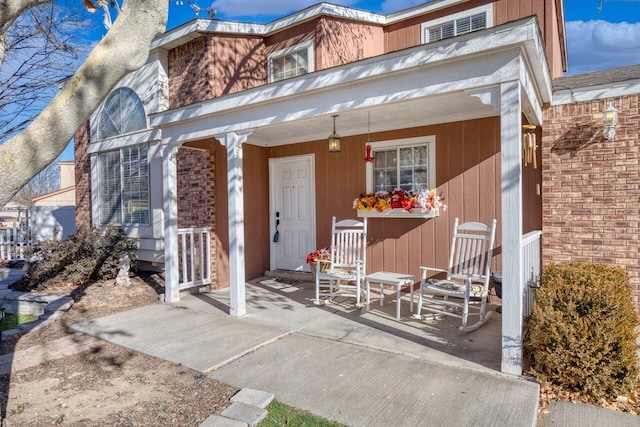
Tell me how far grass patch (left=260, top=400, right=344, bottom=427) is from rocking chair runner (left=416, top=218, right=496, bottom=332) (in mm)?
2122

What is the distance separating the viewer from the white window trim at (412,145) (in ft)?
17.6

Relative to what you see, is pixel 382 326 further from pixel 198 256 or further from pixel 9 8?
pixel 9 8

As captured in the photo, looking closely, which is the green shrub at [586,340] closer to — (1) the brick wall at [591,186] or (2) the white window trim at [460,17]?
(1) the brick wall at [591,186]

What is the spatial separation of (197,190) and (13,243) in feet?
21.8

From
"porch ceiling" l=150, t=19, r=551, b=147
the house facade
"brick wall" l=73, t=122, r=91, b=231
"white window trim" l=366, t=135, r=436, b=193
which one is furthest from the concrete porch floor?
"brick wall" l=73, t=122, r=91, b=231

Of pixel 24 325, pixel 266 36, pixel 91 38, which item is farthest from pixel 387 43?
pixel 24 325

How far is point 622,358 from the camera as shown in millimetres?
2660

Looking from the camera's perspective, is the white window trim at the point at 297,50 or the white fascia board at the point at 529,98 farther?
the white window trim at the point at 297,50

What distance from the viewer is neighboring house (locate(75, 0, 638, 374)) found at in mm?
3260

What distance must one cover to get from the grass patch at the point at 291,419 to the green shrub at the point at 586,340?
1674mm

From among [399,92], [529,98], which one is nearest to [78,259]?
[399,92]

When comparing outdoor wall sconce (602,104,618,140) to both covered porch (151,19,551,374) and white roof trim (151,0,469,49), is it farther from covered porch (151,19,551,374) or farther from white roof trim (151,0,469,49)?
white roof trim (151,0,469,49)

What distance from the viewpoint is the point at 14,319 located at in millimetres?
4930

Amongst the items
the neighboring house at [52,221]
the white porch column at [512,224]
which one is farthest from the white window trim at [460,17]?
the neighboring house at [52,221]
